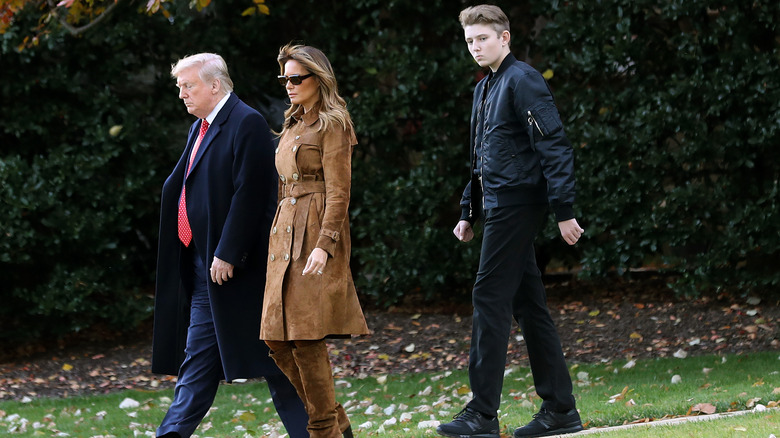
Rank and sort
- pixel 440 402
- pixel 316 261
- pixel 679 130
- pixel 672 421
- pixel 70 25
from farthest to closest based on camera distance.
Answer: pixel 70 25
pixel 679 130
pixel 440 402
pixel 672 421
pixel 316 261

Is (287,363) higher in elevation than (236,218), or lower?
lower

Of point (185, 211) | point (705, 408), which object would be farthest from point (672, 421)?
point (185, 211)

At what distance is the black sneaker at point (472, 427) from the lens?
15.1ft

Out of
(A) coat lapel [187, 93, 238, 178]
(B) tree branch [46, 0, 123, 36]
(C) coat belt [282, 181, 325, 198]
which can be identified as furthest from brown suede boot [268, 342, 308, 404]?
(B) tree branch [46, 0, 123, 36]

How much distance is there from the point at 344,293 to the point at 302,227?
33cm

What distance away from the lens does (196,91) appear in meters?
4.70

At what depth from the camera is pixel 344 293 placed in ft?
14.2

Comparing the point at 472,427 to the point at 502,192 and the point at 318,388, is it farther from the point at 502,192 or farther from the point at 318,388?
the point at 502,192

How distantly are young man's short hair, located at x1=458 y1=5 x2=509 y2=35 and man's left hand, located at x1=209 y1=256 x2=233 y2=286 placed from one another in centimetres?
154

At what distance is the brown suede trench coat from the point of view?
4211 millimetres

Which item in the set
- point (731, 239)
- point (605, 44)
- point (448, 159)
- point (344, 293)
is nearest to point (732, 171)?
point (731, 239)

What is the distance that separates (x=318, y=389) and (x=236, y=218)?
84 centimetres

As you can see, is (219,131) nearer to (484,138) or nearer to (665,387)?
(484,138)

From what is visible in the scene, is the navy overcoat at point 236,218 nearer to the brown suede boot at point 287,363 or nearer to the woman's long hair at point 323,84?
the brown suede boot at point 287,363
